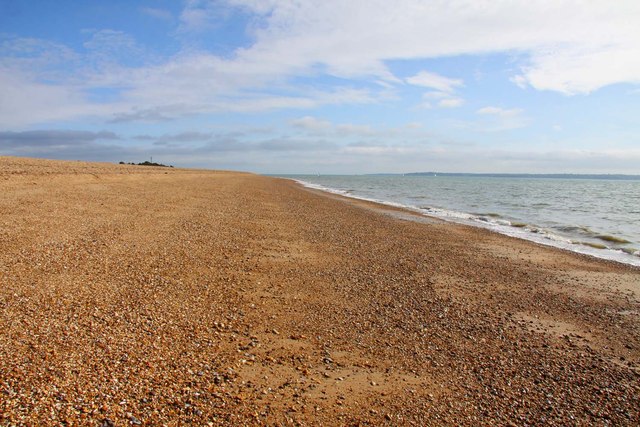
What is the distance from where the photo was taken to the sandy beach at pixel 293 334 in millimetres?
4059

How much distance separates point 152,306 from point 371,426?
3.78m

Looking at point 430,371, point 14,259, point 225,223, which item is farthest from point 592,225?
point 14,259

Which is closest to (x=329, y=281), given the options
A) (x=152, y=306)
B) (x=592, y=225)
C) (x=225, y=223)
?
(x=152, y=306)

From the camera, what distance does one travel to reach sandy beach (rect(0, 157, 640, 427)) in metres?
4.06

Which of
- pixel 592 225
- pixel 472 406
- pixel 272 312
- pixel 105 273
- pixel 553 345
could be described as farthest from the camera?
pixel 592 225

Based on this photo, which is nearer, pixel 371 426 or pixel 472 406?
pixel 371 426

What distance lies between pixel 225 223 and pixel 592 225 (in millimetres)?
19383

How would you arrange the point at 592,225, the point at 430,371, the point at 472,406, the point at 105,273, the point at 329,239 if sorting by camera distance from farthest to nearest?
the point at 592,225
the point at 329,239
the point at 105,273
the point at 430,371
the point at 472,406

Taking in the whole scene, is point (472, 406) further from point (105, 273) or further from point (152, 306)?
point (105, 273)

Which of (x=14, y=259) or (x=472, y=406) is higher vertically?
(x=14, y=259)

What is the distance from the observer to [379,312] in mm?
6926

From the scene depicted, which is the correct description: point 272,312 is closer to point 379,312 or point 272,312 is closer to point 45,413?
point 379,312

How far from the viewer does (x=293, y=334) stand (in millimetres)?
5887

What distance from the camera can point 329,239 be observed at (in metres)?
13.4
